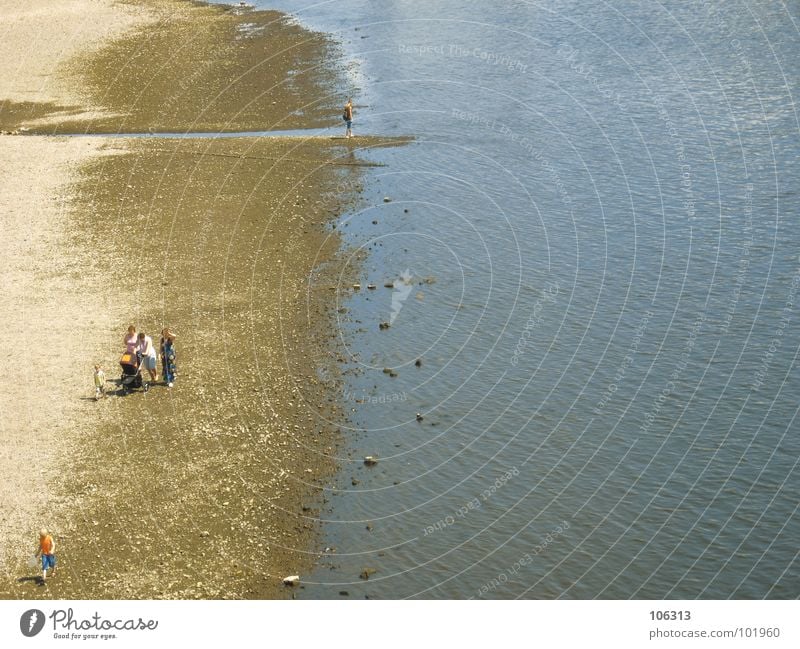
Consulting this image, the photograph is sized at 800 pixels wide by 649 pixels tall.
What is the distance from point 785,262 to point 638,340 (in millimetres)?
9923

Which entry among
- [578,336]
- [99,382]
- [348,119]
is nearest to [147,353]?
[99,382]

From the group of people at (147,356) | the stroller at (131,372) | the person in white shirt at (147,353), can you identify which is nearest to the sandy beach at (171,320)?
the stroller at (131,372)

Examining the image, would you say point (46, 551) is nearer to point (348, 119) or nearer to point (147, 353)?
point (147, 353)

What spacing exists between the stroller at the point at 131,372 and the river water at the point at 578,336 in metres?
7.81

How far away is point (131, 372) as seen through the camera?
124 feet

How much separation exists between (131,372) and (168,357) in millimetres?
1501

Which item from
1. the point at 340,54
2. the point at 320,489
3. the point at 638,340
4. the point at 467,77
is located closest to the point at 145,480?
the point at 320,489

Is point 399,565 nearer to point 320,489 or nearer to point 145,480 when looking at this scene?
point 320,489

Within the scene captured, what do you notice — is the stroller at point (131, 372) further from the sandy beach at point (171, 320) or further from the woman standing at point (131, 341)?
the sandy beach at point (171, 320)

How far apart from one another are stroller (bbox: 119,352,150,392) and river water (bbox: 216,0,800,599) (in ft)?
25.6

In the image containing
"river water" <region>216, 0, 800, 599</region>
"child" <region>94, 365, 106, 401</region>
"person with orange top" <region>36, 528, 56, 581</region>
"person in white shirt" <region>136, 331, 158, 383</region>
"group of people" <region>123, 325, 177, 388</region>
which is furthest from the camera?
"person in white shirt" <region>136, 331, 158, 383</region>

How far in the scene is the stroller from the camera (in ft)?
124

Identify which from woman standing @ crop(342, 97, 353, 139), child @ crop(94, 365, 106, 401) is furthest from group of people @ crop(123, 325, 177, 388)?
woman standing @ crop(342, 97, 353, 139)

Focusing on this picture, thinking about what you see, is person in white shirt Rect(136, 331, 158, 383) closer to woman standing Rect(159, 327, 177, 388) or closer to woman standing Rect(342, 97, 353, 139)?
woman standing Rect(159, 327, 177, 388)
